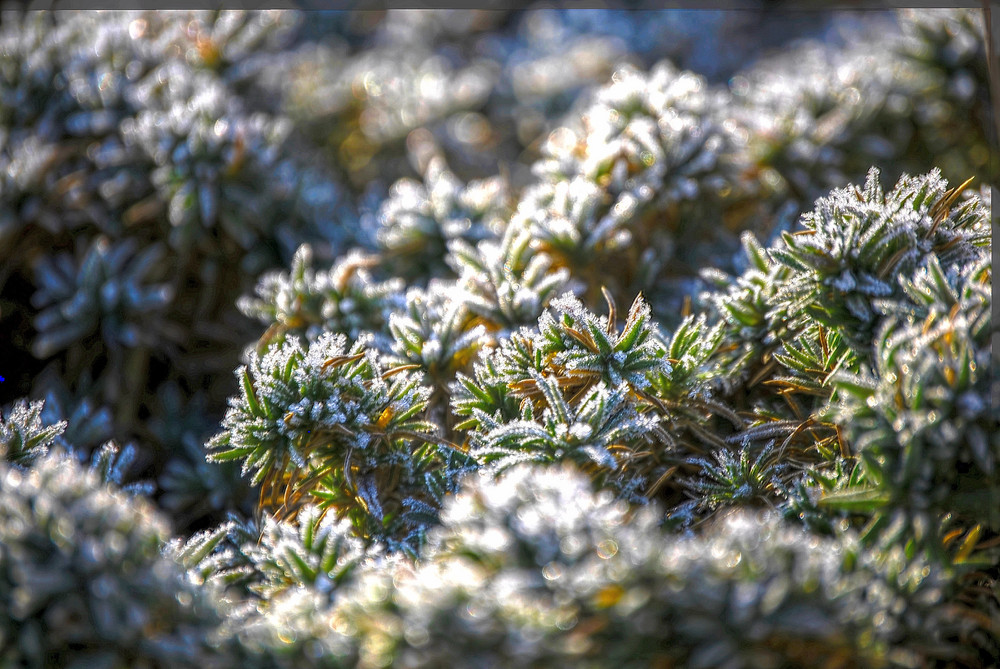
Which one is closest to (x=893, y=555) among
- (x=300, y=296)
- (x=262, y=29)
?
(x=300, y=296)

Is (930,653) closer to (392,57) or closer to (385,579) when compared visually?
(385,579)

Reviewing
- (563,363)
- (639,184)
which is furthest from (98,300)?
(639,184)

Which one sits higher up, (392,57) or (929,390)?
(392,57)

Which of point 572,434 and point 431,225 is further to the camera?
point 431,225

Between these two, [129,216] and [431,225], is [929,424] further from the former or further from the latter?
[129,216]

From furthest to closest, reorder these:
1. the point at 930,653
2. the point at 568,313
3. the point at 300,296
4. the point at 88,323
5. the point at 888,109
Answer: the point at 888,109, the point at 88,323, the point at 300,296, the point at 568,313, the point at 930,653

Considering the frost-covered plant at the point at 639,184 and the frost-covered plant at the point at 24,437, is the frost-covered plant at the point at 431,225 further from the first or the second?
the frost-covered plant at the point at 24,437

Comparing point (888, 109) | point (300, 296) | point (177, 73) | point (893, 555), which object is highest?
point (888, 109)
